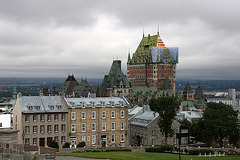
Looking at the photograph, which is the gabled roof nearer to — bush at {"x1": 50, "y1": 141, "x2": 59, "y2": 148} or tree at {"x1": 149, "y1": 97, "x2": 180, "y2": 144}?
tree at {"x1": 149, "y1": 97, "x2": 180, "y2": 144}

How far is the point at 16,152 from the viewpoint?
28.6m

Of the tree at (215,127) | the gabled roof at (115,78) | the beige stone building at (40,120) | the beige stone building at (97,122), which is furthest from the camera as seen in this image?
the gabled roof at (115,78)

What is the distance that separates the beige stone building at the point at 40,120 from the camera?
269 ft

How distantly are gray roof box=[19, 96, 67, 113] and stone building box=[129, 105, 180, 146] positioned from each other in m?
21.8

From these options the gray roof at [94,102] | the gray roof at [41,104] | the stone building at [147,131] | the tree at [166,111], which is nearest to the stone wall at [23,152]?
the gray roof at [41,104]

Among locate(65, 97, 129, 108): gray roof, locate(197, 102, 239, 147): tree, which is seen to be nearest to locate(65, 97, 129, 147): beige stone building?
locate(65, 97, 129, 108): gray roof

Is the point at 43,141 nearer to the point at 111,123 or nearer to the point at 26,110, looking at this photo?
the point at 26,110

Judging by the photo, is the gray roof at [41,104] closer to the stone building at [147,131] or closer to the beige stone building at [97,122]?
the beige stone building at [97,122]

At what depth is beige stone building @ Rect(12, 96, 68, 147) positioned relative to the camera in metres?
82.1

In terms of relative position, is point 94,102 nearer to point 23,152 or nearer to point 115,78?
point 23,152

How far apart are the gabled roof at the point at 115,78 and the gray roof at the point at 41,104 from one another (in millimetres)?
99720

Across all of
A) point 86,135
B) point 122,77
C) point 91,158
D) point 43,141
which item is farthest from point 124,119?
point 122,77

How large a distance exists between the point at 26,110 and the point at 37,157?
55.3 m

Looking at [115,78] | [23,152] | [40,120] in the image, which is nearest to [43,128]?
[40,120]
